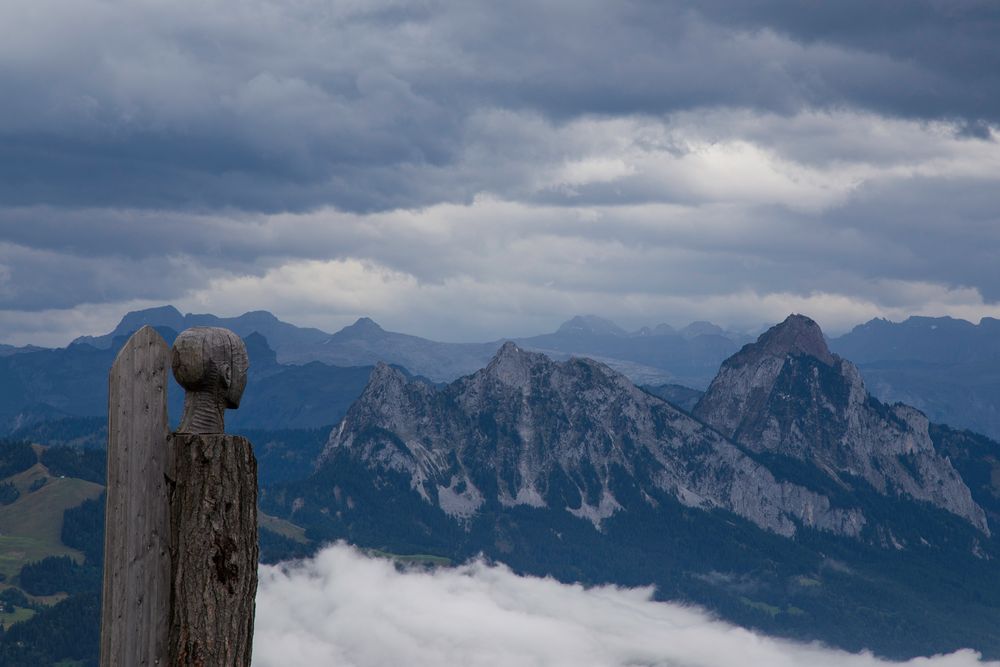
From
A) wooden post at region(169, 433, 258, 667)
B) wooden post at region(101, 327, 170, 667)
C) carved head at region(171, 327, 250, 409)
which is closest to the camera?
wooden post at region(101, 327, 170, 667)

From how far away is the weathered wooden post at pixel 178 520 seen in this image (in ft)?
43.0

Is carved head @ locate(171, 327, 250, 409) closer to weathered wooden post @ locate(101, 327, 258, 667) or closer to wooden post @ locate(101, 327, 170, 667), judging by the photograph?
weathered wooden post @ locate(101, 327, 258, 667)

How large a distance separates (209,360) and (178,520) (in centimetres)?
155

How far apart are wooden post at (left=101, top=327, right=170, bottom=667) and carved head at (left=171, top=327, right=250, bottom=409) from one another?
0.73 feet

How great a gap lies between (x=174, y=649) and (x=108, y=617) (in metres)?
0.73

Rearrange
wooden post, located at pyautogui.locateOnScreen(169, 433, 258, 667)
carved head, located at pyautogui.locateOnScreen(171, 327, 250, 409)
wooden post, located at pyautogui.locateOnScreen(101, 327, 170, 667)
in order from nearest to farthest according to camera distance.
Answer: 1. wooden post, located at pyautogui.locateOnScreen(101, 327, 170, 667)
2. wooden post, located at pyautogui.locateOnScreen(169, 433, 258, 667)
3. carved head, located at pyautogui.locateOnScreen(171, 327, 250, 409)

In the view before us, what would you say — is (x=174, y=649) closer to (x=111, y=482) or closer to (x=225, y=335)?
(x=111, y=482)

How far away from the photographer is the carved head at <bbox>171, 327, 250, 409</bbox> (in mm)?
13430

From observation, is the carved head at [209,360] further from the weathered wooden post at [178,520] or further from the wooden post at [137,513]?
the wooden post at [137,513]

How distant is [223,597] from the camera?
13.3 metres

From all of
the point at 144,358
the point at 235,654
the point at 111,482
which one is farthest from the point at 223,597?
the point at 144,358

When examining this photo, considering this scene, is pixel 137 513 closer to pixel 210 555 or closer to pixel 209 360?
pixel 210 555

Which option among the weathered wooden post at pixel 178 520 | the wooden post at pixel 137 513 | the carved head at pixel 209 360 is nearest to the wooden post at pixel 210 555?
the weathered wooden post at pixel 178 520

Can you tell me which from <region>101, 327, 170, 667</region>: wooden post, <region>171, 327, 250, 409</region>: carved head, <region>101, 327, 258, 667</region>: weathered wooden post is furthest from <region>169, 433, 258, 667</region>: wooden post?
<region>171, 327, 250, 409</region>: carved head
